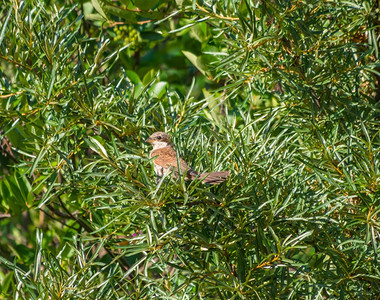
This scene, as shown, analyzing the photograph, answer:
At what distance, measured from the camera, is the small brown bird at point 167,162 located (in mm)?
1750

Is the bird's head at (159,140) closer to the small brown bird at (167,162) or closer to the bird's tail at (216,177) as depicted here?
the small brown bird at (167,162)

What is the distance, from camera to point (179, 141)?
2.05 meters

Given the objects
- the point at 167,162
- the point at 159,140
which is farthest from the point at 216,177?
the point at 167,162

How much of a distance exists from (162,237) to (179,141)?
0.56 meters

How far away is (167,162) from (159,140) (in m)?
0.29

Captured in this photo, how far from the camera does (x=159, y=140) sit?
2.37 meters

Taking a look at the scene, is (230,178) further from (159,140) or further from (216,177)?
(159,140)

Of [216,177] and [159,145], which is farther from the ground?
[216,177]

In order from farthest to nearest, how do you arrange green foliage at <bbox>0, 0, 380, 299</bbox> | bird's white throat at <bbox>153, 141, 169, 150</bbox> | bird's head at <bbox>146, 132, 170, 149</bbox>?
bird's white throat at <bbox>153, 141, 169, 150</bbox> → bird's head at <bbox>146, 132, 170, 149</bbox> → green foliage at <bbox>0, 0, 380, 299</bbox>

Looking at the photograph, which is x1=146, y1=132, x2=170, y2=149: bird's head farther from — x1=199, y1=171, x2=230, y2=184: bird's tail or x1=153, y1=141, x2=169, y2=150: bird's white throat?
x1=199, y1=171, x2=230, y2=184: bird's tail

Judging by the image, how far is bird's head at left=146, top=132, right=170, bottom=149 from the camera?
220cm

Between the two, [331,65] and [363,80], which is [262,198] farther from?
[363,80]

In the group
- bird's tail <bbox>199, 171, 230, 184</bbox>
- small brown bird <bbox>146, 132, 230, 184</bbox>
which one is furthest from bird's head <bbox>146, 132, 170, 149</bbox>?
bird's tail <bbox>199, 171, 230, 184</bbox>

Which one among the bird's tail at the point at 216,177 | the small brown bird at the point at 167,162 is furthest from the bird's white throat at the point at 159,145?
the bird's tail at the point at 216,177
